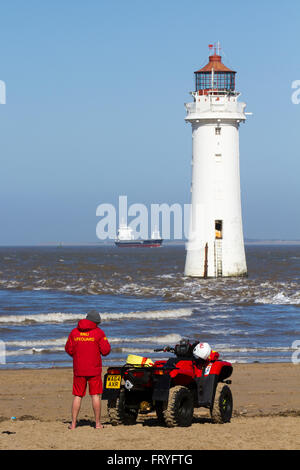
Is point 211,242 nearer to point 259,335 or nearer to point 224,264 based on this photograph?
point 224,264

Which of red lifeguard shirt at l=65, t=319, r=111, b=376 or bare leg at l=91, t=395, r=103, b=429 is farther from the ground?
red lifeguard shirt at l=65, t=319, r=111, b=376

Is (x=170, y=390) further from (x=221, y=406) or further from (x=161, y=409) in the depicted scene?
(x=221, y=406)

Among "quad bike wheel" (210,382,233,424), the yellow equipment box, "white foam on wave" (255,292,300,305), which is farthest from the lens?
"white foam on wave" (255,292,300,305)

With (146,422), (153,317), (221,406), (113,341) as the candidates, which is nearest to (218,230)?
(153,317)

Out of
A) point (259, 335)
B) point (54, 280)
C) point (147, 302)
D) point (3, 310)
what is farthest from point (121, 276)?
point (259, 335)

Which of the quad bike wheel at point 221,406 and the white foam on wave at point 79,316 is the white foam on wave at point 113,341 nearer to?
the white foam on wave at point 79,316

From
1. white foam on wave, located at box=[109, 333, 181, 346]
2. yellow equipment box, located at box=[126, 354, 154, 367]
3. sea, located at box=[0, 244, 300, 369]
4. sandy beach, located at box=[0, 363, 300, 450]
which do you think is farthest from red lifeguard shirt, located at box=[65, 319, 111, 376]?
white foam on wave, located at box=[109, 333, 181, 346]

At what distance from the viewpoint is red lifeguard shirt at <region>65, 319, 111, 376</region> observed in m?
9.99

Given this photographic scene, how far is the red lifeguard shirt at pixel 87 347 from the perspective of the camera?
999cm

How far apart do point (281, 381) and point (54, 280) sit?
109ft

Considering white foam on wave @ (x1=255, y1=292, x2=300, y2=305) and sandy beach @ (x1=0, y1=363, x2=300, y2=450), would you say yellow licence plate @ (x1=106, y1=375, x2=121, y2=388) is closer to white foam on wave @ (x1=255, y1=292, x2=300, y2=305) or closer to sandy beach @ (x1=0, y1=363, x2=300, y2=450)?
sandy beach @ (x1=0, y1=363, x2=300, y2=450)

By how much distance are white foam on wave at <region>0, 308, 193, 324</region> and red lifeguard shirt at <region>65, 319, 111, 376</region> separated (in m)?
15.9

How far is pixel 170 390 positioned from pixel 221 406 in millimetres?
945

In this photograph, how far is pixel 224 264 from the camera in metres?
41.4
